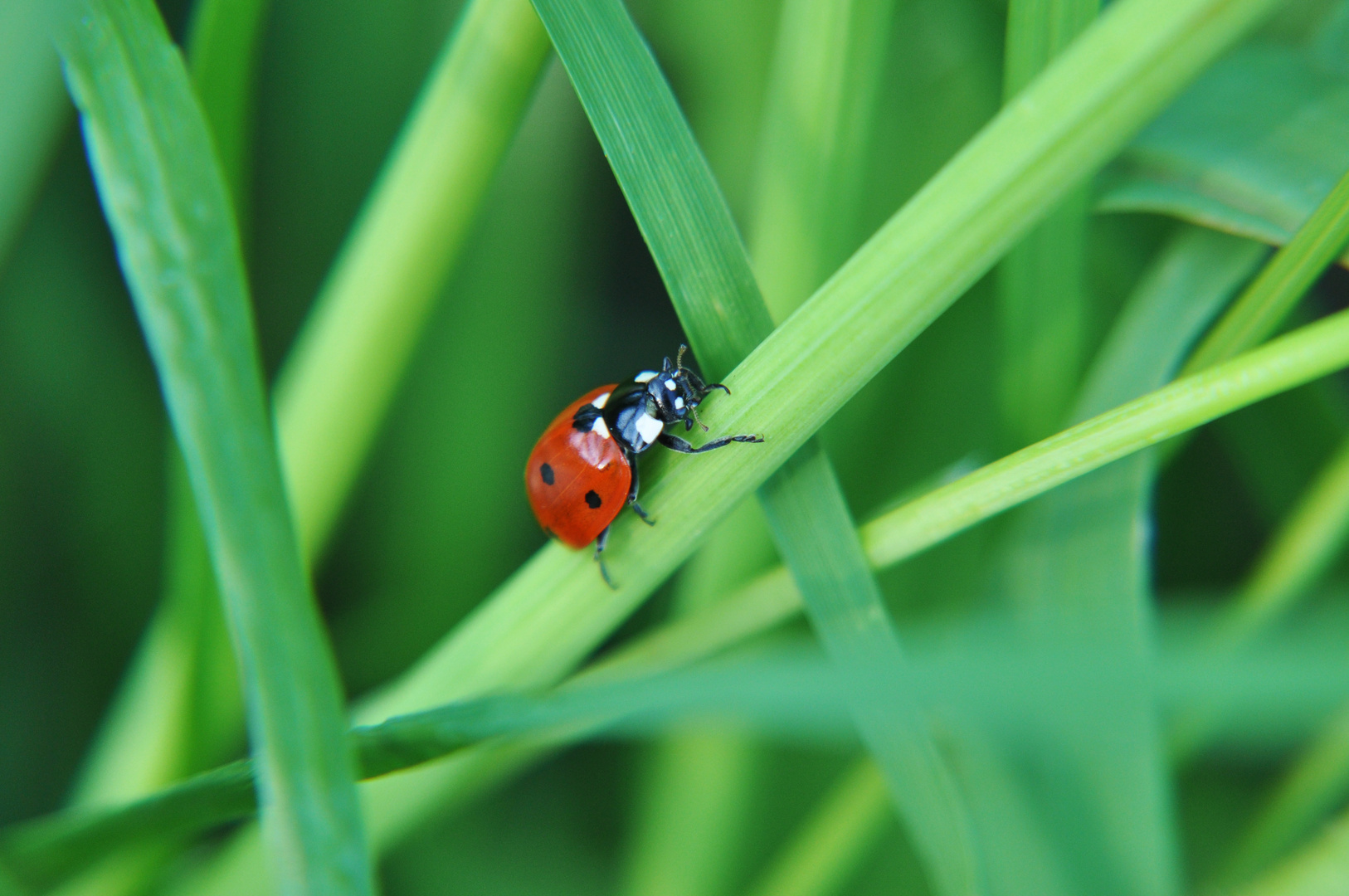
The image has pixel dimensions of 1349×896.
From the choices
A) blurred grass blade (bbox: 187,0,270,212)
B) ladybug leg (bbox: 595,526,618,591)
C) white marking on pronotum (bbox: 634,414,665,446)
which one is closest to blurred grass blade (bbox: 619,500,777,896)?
white marking on pronotum (bbox: 634,414,665,446)

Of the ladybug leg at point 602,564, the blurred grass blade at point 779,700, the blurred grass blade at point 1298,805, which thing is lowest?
the blurred grass blade at point 1298,805

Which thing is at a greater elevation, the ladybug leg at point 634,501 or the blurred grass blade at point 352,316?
the blurred grass blade at point 352,316

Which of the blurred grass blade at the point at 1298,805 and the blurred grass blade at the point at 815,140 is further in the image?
the blurred grass blade at the point at 1298,805

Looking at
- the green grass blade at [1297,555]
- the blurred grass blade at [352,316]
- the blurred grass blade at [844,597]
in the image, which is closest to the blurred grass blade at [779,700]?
the blurred grass blade at [844,597]

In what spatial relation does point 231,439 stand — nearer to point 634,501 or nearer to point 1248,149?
point 634,501

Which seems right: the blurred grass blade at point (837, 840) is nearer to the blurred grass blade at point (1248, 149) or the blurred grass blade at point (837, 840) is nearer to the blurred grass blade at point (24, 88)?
the blurred grass blade at point (1248, 149)

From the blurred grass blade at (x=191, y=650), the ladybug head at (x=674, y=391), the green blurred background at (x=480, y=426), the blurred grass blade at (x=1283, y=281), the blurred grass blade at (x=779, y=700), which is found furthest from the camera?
the green blurred background at (x=480, y=426)

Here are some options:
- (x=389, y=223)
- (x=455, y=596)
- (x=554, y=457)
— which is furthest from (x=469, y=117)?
(x=455, y=596)

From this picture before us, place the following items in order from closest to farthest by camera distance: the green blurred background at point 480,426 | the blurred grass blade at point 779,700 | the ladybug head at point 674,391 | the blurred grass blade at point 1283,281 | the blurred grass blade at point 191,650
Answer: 1. the blurred grass blade at point 779,700
2. the blurred grass blade at point 1283,281
3. the blurred grass blade at point 191,650
4. the ladybug head at point 674,391
5. the green blurred background at point 480,426
